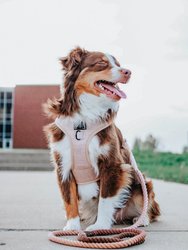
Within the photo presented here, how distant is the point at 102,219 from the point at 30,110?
23568mm

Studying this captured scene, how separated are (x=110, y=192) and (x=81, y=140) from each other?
49cm

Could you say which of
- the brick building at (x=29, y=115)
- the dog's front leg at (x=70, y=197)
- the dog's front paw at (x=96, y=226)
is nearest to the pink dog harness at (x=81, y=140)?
the dog's front leg at (x=70, y=197)

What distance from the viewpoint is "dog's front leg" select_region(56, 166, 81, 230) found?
392cm

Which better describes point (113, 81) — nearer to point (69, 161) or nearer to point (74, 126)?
point (74, 126)

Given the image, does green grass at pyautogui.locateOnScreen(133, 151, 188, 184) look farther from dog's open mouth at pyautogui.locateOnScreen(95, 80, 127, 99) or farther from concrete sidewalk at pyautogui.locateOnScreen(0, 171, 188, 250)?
dog's open mouth at pyautogui.locateOnScreen(95, 80, 127, 99)

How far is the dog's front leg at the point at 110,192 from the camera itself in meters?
3.86

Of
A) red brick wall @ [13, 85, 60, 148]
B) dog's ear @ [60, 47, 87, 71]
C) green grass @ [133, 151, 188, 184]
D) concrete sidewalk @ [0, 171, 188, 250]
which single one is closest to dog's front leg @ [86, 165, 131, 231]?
concrete sidewalk @ [0, 171, 188, 250]

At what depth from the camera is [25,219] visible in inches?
176

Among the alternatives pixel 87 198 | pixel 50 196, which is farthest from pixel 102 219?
pixel 50 196

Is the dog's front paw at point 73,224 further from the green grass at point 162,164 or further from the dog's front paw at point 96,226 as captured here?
the green grass at point 162,164

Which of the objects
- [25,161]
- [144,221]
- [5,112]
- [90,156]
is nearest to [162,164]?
[25,161]

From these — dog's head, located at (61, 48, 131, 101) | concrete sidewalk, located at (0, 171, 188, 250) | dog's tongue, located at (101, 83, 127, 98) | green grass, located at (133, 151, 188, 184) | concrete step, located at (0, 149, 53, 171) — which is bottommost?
concrete step, located at (0, 149, 53, 171)

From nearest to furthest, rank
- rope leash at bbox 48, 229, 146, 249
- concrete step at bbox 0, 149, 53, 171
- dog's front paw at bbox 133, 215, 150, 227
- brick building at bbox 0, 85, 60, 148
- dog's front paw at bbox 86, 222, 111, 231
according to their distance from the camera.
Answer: rope leash at bbox 48, 229, 146, 249, dog's front paw at bbox 86, 222, 111, 231, dog's front paw at bbox 133, 215, 150, 227, concrete step at bbox 0, 149, 53, 171, brick building at bbox 0, 85, 60, 148

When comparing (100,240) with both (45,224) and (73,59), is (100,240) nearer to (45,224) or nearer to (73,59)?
(45,224)
